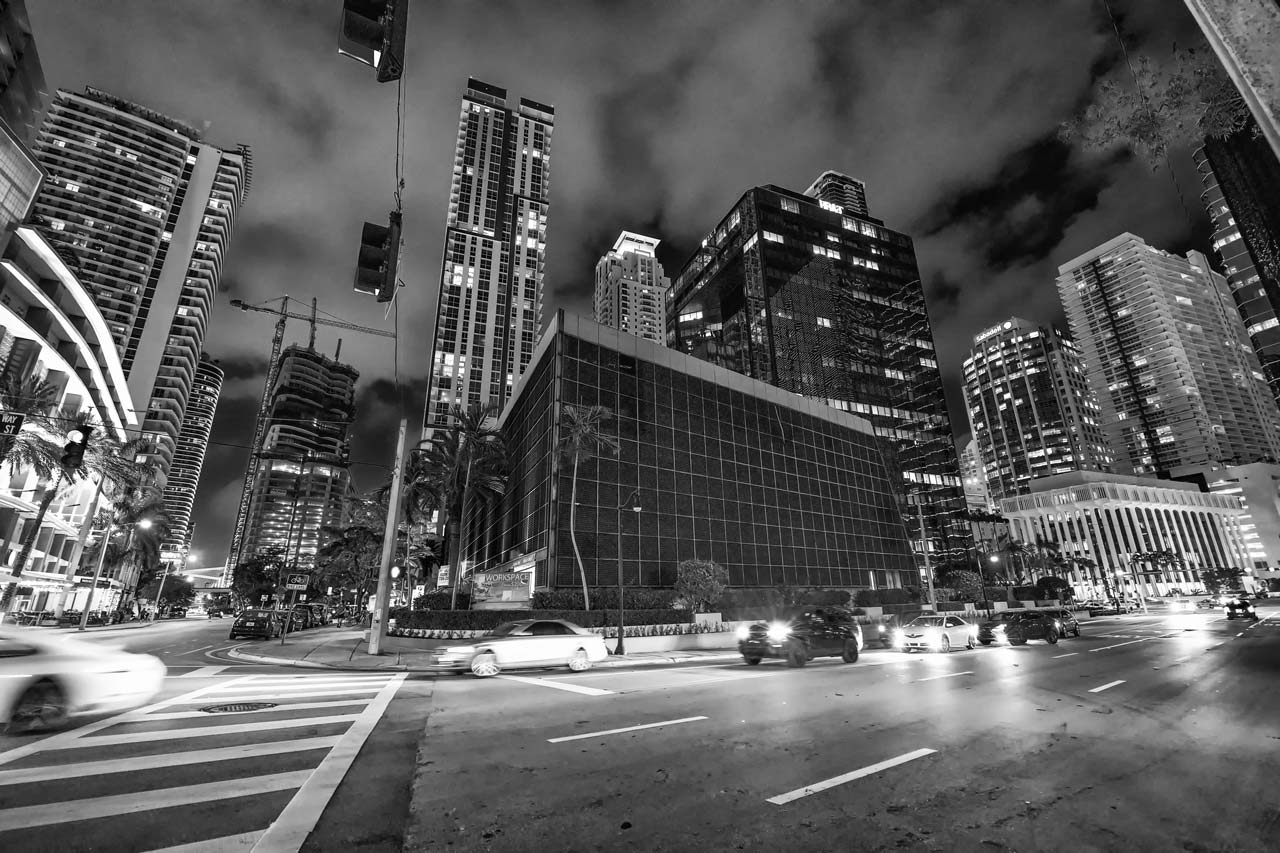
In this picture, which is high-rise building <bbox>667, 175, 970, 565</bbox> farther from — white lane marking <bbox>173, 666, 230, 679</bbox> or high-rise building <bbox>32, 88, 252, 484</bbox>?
high-rise building <bbox>32, 88, 252, 484</bbox>

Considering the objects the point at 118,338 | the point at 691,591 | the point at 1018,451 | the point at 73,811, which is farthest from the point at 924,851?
the point at 1018,451

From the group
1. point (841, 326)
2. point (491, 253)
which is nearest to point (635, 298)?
point (491, 253)

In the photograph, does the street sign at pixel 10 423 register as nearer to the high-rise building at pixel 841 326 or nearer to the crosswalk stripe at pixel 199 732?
the crosswalk stripe at pixel 199 732

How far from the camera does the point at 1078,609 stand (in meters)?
64.7

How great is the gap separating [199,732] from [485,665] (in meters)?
9.09

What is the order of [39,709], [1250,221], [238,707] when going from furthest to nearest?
[1250,221] → [238,707] → [39,709]

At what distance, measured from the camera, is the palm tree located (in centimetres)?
3428

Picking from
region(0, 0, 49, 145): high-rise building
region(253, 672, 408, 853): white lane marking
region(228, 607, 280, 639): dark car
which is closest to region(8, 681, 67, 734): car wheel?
region(253, 672, 408, 853): white lane marking

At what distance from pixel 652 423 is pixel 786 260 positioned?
259 ft

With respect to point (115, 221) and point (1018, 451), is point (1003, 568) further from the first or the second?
point (115, 221)

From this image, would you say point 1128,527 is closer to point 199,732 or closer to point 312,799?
point 312,799

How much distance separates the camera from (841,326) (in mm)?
106750

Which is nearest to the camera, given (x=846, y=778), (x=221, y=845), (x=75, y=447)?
(x=221, y=845)

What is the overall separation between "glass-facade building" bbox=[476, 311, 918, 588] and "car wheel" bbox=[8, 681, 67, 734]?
26.7 m
